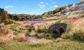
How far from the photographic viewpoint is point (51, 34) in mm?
16906

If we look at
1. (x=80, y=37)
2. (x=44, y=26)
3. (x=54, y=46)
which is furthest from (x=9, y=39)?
(x=44, y=26)

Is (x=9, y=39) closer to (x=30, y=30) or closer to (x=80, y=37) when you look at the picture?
(x=80, y=37)

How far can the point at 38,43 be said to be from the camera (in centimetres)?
1216

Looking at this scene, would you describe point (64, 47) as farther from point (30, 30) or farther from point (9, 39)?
point (30, 30)

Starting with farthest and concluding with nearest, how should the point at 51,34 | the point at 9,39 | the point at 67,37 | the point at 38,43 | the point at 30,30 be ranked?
the point at 30,30
the point at 51,34
the point at 67,37
the point at 9,39
the point at 38,43

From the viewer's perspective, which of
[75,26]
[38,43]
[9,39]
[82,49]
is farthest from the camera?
[75,26]

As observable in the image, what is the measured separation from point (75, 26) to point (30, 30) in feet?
16.1

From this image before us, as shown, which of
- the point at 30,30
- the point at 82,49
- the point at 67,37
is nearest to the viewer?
the point at 82,49

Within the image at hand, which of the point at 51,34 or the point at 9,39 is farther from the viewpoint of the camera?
the point at 51,34

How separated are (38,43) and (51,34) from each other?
4838mm

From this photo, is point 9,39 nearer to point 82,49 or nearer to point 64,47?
point 64,47

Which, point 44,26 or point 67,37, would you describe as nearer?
point 67,37

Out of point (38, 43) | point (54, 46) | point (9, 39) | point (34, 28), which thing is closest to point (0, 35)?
point (9, 39)

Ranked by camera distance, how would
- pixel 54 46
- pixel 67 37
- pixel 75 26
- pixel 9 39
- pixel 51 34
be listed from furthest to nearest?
pixel 51 34 < pixel 75 26 < pixel 67 37 < pixel 9 39 < pixel 54 46
